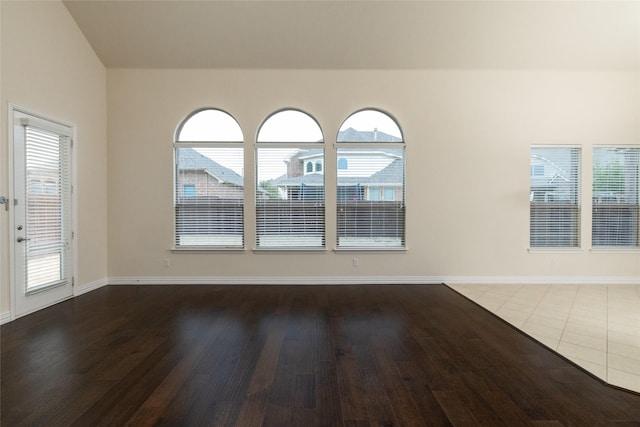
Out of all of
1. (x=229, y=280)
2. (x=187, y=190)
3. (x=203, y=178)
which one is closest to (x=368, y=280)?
(x=229, y=280)

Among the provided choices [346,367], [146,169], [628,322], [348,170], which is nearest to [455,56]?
[348,170]

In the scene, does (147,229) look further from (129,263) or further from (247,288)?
(247,288)

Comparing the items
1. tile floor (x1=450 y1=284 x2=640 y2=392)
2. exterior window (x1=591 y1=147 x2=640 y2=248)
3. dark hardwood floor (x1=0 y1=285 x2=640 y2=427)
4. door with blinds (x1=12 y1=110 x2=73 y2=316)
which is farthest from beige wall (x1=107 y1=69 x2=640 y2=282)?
dark hardwood floor (x1=0 y1=285 x2=640 y2=427)

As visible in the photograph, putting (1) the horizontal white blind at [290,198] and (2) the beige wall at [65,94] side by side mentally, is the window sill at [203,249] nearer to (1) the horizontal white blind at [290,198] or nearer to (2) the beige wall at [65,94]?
(1) the horizontal white blind at [290,198]

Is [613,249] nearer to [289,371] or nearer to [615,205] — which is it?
[615,205]

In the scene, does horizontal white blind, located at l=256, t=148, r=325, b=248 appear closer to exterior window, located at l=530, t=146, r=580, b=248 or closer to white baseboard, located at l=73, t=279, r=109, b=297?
white baseboard, located at l=73, t=279, r=109, b=297

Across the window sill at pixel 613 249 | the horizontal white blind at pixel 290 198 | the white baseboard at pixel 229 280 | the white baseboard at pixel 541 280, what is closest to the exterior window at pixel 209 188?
the horizontal white blind at pixel 290 198

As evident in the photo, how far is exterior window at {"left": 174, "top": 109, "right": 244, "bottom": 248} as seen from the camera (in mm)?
5273

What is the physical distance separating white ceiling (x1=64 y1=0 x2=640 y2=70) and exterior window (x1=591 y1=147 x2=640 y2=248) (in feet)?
4.85

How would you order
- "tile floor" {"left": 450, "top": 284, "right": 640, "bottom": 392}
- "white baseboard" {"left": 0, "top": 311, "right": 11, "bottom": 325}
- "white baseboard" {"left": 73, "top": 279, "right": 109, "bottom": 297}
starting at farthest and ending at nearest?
"white baseboard" {"left": 73, "top": 279, "right": 109, "bottom": 297} < "white baseboard" {"left": 0, "top": 311, "right": 11, "bottom": 325} < "tile floor" {"left": 450, "top": 284, "right": 640, "bottom": 392}

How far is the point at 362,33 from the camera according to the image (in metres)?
4.69

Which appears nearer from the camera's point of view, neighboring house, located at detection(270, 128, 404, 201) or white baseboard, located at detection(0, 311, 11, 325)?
white baseboard, located at detection(0, 311, 11, 325)

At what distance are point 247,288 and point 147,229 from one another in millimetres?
1896

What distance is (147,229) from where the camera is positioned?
521 cm
